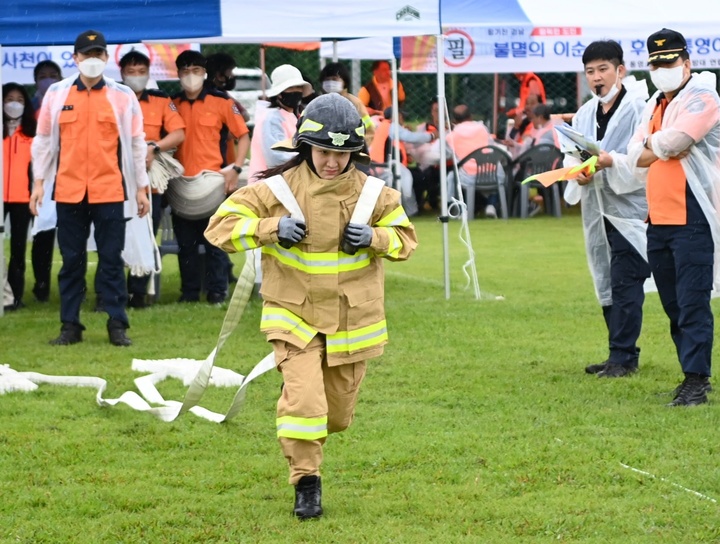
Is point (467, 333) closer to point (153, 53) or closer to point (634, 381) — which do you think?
point (634, 381)

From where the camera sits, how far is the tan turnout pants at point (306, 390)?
4.59 meters

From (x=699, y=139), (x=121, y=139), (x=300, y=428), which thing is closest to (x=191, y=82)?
(x=121, y=139)

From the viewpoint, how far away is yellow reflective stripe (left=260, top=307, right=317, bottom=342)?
15.4 feet

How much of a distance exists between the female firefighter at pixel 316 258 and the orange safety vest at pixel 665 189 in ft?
7.52

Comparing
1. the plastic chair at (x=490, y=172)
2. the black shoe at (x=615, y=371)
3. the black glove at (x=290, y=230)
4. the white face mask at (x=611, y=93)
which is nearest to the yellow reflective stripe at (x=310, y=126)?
the black glove at (x=290, y=230)

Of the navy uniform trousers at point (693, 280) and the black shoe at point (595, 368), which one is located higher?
the navy uniform trousers at point (693, 280)

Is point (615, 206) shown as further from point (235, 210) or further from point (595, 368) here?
point (235, 210)

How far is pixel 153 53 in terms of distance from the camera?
58.1ft

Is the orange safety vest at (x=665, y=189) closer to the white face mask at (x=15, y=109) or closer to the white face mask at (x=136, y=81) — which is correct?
the white face mask at (x=136, y=81)

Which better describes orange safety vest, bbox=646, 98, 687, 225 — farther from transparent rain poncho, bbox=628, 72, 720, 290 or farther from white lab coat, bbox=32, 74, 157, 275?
white lab coat, bbox=32, 74, 157, 275

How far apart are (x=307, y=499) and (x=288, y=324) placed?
677mm

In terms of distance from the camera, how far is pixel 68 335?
8.73m

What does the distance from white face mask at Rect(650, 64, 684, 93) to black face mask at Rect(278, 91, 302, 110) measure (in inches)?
137

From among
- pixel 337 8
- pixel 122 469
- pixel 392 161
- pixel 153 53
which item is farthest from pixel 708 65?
pixel 122 469
